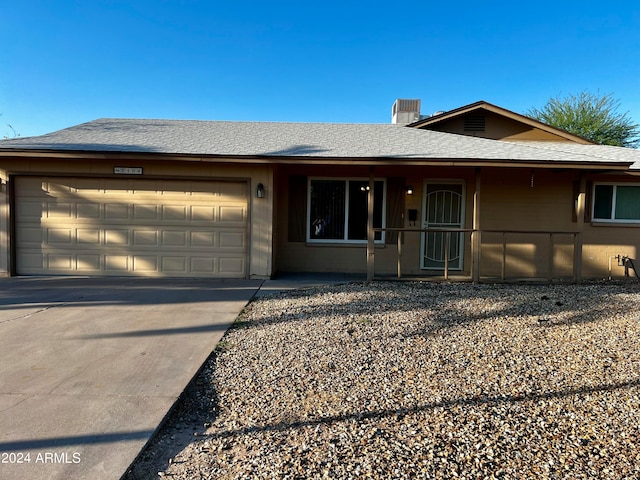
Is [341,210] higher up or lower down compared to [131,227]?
higher up

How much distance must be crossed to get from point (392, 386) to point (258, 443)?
1.38 m

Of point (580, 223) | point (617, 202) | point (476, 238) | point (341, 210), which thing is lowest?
point (476, 238)

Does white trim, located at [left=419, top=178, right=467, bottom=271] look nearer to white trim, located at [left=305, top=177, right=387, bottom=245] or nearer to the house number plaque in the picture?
white trim, located at [left=305, top=177, right=387, bottom=245]

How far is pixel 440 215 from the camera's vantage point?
10266 millimetres

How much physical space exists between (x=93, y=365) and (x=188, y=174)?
5399 millimetres

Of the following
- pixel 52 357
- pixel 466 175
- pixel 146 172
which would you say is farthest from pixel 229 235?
pixel 466 175

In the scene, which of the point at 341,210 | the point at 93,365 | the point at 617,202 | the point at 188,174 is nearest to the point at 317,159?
the point at 341,210

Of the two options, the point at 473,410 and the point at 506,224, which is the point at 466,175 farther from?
the point at 473,410

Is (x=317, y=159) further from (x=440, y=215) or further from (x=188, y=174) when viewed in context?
(x=440, y=215)

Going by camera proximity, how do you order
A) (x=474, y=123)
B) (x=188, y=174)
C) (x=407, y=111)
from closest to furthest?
(x=188, y=174), (x=474, y=123), (x=407, y=111)

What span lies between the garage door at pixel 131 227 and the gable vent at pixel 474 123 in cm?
632

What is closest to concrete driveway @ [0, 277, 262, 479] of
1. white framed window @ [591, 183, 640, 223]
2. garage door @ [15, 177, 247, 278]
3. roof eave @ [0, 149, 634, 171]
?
garage door @ [15, 177, 247, 278]

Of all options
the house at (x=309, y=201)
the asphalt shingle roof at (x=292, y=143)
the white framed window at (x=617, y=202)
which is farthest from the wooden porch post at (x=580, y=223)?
the white framed window at (x=617, y=202)

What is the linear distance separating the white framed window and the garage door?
821cm
